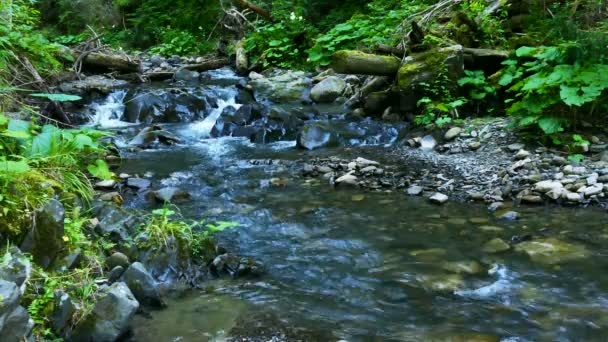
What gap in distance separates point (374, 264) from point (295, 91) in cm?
795

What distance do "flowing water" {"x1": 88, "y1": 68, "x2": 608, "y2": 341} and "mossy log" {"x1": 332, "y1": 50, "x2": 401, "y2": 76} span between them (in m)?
2.84

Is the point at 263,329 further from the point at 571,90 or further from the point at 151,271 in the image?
the point at 571,90

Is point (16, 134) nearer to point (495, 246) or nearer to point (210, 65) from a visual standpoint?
point (495, 246)

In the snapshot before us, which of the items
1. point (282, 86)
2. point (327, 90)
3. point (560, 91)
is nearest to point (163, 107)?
point (282, 86)

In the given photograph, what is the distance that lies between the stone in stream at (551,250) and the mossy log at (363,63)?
4.88 metres

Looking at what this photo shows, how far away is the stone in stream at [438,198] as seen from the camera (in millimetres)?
5742

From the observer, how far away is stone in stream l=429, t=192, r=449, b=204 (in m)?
5.74

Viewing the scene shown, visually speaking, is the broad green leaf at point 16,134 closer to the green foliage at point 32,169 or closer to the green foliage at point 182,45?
the green foliage at point 32,169

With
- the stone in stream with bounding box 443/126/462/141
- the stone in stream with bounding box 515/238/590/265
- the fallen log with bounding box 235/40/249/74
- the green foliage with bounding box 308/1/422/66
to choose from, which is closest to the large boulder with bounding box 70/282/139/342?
the stone in stream with bounding box 515/238/590/265

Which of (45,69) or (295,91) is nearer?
(45,69)

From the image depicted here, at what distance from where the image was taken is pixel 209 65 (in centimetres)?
1514

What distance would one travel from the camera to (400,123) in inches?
351

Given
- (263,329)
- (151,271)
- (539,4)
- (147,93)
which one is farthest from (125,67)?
(263,329)

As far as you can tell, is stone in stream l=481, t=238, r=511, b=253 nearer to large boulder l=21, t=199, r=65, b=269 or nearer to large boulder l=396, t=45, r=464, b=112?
large boulder l=21, t=199, r=65, b=269
